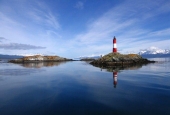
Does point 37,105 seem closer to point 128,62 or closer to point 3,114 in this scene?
point 3,114

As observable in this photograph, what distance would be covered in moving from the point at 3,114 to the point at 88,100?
19.9 feet

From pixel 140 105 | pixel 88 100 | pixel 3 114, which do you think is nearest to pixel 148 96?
pixel 140 105

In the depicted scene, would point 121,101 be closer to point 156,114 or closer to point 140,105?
point 140,105

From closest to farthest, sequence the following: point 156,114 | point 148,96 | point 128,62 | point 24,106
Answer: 1. point 156,114
2. point 24,106
3. point 148,96
4. point 128,62

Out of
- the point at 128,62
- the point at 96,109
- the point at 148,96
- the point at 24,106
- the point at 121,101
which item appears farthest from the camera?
the point at 128,62

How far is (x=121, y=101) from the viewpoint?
11.2 m

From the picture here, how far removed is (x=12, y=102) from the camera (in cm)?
→ 1123

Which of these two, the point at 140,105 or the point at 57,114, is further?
the point at 140,105

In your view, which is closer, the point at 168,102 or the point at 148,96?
the point at 168,102

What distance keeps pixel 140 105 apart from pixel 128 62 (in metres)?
46.0

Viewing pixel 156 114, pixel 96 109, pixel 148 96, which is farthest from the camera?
pixel 148 96

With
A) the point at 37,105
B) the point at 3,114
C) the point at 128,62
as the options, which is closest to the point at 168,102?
the point at 37,105

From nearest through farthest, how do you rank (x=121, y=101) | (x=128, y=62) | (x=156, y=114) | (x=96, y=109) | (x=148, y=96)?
(x=156, y=114), (x=96, y=109), (x=121, y=101), (x=148, y=96), (x=128, y=62)

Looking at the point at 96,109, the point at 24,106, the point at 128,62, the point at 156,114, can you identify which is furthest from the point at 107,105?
the point at 128,62
